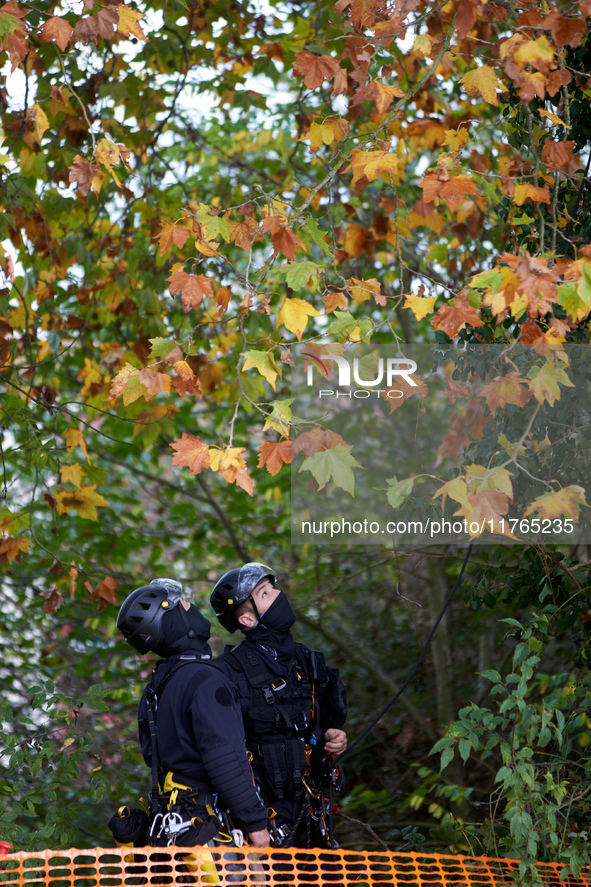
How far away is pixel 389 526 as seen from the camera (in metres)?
4.54

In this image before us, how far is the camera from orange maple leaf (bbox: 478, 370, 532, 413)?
2948 millimetres

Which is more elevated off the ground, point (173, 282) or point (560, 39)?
point (560, 39)

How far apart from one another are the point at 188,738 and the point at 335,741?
79 centimetres

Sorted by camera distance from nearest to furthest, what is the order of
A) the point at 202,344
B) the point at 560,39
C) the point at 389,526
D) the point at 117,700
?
the point at 560,39 → the point at 389,526 → the point at 202,344 → the point at 117,700

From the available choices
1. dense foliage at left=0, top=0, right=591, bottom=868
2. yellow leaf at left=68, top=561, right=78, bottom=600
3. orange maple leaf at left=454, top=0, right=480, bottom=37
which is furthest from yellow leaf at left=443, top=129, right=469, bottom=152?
yellow leaf at left=68, top=561, right=78, bottom=600

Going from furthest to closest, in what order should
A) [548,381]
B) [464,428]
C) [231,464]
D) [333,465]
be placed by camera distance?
[464,428], [548,381], [333,465], [231,464]

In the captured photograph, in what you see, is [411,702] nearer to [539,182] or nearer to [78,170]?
[539,182]

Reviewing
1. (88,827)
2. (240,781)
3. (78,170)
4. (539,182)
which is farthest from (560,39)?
(88,827)

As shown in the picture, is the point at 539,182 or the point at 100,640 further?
the point at 100,640

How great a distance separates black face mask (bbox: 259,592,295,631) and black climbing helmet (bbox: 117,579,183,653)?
16.3 inches

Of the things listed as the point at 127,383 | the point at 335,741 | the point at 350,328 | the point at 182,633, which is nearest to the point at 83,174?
the point at 127,383

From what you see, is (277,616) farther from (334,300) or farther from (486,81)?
(486,81)

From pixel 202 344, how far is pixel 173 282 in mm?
2106

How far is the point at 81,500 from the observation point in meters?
3.93
